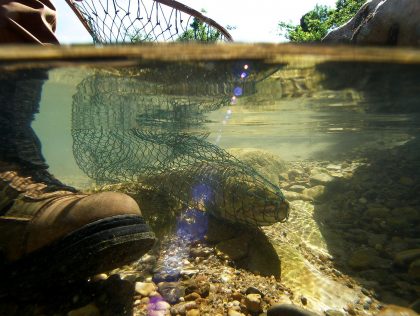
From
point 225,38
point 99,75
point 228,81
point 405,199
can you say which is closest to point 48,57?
point 99,75

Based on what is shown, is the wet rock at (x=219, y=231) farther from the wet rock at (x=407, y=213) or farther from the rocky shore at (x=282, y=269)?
the wet rock at (x=407, y=213)

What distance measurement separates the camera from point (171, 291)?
246cm

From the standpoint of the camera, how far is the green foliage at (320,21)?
907 inches

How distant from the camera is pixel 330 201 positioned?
7094 mm

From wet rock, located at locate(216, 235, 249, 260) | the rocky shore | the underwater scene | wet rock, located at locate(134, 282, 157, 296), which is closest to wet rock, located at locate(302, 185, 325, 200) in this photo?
the underwater scene

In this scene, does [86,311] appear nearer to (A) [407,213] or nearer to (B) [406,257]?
(B) [406,257]

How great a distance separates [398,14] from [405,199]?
4045mm

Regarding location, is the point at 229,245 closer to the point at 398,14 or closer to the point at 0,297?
the point at 0,297

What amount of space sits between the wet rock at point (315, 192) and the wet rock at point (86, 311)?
627 cm

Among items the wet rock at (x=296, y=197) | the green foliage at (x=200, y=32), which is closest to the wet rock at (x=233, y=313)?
the wet rock at (x=296, y=197)

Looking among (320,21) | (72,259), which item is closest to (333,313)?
(72,259)

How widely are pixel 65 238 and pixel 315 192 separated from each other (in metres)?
6.64

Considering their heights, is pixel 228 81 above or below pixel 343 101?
above

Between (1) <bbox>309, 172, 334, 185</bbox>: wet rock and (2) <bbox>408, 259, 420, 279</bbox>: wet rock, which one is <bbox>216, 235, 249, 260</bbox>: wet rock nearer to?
(2) <bbox>408, 259, 420, 279</bbox>: wet rock
